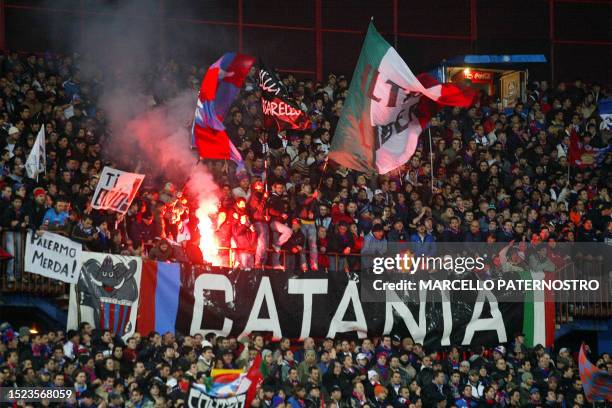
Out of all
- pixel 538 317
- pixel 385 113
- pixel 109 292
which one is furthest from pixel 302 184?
pixel 538 317

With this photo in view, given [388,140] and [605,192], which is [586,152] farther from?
[388,140]

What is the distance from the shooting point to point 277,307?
20.8m

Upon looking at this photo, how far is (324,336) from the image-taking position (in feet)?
68.8

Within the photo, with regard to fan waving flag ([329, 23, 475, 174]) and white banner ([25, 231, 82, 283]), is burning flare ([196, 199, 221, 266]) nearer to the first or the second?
white banner ([25, 231, 82, 283])

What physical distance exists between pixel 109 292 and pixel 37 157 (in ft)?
7.51

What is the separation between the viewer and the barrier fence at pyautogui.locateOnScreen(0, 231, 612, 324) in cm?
1900

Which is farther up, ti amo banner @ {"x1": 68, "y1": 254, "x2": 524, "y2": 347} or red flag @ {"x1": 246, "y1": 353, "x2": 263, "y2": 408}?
ti amo banner @ {"x1": 68, "y1": 254, "x2": 524, "y2": 347}

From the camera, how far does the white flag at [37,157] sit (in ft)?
64.6

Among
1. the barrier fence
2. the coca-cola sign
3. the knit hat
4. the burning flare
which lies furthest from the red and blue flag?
the coca-cola sign

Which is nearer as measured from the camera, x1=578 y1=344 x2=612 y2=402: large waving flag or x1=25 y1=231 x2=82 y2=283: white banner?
x1=25 y1=231 x2=82 y2=283: white banner

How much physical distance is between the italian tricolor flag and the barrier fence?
1.04 feet

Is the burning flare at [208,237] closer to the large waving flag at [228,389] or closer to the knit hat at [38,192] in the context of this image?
the knit hat at [38,192]

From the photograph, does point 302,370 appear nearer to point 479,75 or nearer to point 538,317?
point 538,317

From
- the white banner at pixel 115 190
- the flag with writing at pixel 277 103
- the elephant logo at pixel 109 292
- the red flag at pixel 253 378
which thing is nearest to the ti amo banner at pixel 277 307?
the elephant logo at pixel 109 292
